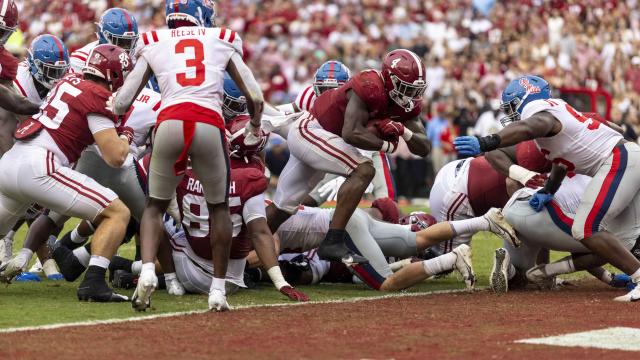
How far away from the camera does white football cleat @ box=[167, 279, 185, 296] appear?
7285 mm

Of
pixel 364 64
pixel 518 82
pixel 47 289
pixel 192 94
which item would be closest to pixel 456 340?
pixel 192 94

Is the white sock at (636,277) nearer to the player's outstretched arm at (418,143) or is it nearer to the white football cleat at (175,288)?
the player's outstretched arm at (418,143)

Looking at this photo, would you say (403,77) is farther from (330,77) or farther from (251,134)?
(330,77)

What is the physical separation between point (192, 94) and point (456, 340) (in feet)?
6.79

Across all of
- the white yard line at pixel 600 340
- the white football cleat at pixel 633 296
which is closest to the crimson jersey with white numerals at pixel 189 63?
the white yard line at pixel 600 340

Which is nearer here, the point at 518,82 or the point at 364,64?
the point at 518,82

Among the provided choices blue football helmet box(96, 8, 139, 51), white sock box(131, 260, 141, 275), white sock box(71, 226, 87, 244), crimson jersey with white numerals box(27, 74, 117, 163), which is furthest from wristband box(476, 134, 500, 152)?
blue football helmet box(96, 8, 139, 51)

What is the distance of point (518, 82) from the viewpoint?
7.76 m

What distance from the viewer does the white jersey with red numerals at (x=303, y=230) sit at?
8.06 metres

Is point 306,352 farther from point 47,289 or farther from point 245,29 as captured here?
point 245,29

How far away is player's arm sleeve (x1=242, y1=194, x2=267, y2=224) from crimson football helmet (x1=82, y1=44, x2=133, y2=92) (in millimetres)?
1132

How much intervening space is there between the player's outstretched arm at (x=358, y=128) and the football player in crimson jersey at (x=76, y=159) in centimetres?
148

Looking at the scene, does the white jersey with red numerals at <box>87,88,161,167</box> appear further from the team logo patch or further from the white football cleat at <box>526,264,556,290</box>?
the white football cleat at <box>526,264,556,290</box>

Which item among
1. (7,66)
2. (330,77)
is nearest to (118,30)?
(7,66)
